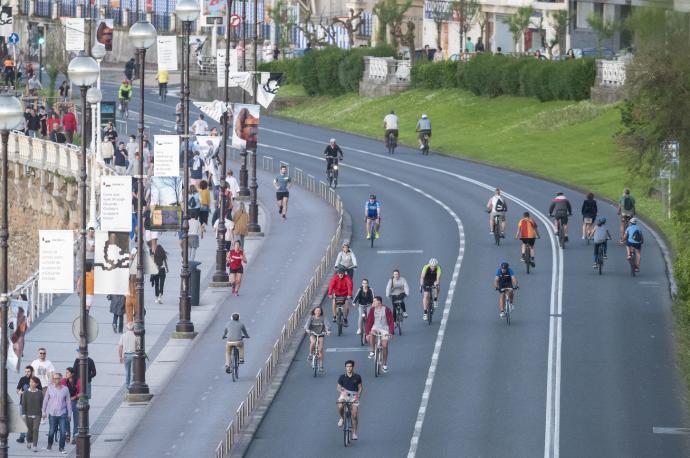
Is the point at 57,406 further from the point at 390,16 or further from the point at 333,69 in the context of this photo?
the point at 390,16

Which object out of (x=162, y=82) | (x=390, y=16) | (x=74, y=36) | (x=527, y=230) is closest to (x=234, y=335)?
(x=527, y=230)

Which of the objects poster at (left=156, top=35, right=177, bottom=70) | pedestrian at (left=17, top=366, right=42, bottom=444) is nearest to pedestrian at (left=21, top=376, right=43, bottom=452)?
pedestrian at (left=17, top=366, right=42, bottom=444)

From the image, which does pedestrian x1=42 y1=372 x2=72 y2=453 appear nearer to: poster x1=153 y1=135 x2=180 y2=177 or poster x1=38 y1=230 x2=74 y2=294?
poster x1=38 y1=230 x2=74 y2=294

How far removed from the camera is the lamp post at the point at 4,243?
24234mm

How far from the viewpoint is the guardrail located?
31094mm

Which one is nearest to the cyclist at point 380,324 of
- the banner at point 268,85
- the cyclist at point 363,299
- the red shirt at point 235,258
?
the cyclist at point 363,299

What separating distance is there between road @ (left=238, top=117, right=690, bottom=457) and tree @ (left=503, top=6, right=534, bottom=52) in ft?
121

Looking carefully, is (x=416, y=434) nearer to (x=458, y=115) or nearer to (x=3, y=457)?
(x=3, y=457)

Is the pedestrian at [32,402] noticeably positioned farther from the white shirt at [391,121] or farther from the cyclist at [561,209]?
the white shirt at [391,121]

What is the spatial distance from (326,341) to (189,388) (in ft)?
16.2

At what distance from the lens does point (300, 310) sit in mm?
41406

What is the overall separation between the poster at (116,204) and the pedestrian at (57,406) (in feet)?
10.8

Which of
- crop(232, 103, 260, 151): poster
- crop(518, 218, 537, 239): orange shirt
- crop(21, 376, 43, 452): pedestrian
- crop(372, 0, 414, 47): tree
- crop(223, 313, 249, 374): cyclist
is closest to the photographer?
crop(21, 376, 43, 452): pedestrian

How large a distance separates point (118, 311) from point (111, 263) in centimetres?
803
